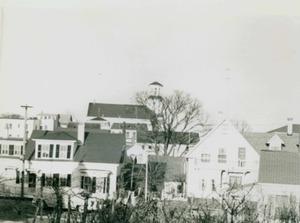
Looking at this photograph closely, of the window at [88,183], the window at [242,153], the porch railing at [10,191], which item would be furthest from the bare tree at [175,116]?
the porch railing at [10,191]

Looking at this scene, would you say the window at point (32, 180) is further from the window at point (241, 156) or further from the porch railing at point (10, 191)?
the window at point (241, 156)

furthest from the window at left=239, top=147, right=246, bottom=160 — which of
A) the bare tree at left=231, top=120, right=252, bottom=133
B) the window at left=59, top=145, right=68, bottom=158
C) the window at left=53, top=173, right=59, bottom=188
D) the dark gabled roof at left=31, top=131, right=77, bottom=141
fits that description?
the window at left=53, top=173, right=59, bottom=188

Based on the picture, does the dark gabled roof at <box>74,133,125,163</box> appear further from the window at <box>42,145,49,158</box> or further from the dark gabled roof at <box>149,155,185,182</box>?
the dark gabled roof at <box>149,155,185,182</box>

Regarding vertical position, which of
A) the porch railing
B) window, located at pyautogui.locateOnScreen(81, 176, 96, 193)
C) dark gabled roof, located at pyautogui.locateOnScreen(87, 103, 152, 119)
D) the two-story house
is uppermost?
dark gabled roof, located at pyautogui.locateOnScreen(87, 103, 152, 119)

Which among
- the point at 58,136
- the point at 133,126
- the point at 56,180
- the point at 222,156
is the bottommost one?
the point at 56,180

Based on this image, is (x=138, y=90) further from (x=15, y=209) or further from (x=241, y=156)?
(x=241, y=156)

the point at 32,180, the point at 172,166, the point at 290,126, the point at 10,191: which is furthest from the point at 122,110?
the point at 172,166
